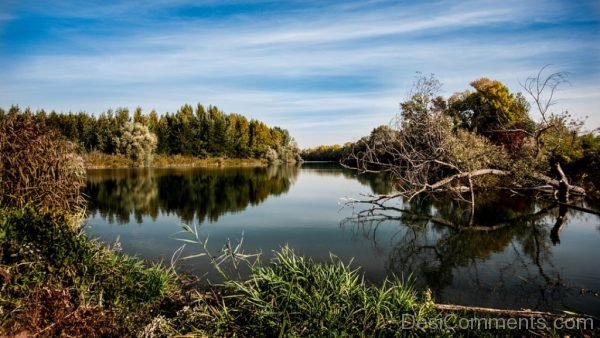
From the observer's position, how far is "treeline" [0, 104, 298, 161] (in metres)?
59.1

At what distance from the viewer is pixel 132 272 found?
6.45 m

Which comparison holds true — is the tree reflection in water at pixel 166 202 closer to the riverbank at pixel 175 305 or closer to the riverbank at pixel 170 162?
the riverbank at pixel 175 305

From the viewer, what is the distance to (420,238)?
12.8 metres

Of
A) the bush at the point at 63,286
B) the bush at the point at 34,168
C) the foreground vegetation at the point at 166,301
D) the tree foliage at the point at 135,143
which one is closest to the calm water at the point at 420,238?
the bush at the point at 34,168

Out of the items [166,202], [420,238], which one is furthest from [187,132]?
[420,238]

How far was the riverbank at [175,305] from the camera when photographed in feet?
15.1

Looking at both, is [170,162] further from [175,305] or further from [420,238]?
[175,305]

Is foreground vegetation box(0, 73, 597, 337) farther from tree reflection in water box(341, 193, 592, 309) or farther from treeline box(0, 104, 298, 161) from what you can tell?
treeline box(0, 104, 298, 161)

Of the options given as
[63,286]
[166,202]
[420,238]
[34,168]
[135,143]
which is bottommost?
[420,238]

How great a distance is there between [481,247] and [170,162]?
189 feet

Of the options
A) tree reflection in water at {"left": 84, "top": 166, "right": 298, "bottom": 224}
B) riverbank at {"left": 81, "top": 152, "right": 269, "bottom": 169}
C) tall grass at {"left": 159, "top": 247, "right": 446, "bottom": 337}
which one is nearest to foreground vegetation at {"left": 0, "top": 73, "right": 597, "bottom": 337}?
tall grass at {"left": 159, "top": 247, "right": 446, "bottom": 337}

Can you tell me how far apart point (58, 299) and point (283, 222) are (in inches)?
418

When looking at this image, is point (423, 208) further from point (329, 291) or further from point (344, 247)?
point (329, 291)

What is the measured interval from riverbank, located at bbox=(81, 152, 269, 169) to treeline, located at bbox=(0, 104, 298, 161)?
5.04ft
